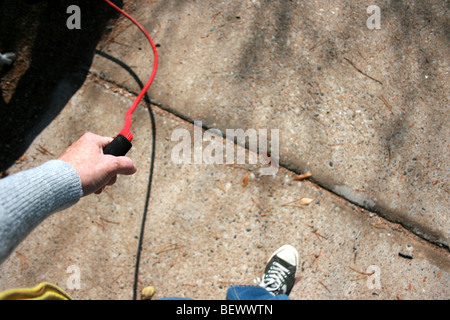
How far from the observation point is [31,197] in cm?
115

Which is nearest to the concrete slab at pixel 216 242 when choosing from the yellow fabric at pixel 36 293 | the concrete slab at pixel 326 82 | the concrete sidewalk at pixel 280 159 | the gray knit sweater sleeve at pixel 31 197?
the concrete sidewalk at pixel 280 159

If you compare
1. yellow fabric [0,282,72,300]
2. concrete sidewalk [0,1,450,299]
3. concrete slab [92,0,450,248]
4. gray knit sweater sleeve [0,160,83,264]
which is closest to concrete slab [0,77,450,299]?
concrete sidewalk [0,1,450,299]

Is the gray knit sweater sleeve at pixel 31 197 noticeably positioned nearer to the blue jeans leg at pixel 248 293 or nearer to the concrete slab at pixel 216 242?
the concrete slab at pixel 216 242

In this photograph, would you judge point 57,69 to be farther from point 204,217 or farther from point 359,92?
point 359,92

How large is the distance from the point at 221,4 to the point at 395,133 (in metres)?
1.63

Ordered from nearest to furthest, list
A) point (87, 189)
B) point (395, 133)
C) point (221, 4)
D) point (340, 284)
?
point (87, 189) < point (340, 284) < point (395, 133) < point (221, 4)

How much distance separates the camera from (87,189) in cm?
134

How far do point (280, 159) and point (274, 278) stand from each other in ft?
2.66

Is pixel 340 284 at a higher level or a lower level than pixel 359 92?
lower

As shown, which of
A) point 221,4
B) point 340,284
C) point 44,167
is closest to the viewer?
point 44,167

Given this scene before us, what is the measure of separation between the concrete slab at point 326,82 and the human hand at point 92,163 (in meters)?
0.88

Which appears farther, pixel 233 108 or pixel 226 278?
pixel 233 108

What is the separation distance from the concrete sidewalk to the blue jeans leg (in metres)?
0.06

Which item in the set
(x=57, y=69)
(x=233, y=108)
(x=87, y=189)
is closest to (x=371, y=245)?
(x=233, y=108)
